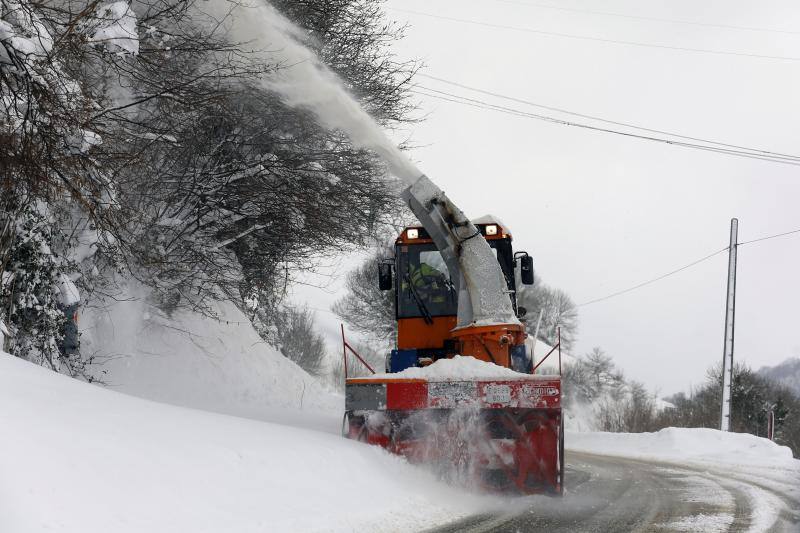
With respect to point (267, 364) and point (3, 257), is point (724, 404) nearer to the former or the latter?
point (267, 364)

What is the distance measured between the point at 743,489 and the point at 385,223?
9136 mm

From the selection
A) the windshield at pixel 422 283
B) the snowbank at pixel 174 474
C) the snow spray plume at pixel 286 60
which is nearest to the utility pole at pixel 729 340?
the snow spray plume at pixel 286 60

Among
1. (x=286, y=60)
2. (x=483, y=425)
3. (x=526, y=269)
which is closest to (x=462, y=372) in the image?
(x=483, y=425)

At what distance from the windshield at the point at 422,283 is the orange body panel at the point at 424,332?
0.25 ft

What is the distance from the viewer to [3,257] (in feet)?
31.1

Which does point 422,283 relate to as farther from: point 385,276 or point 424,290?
point 385,276

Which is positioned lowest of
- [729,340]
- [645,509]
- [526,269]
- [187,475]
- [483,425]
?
[645,509]

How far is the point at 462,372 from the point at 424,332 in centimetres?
184

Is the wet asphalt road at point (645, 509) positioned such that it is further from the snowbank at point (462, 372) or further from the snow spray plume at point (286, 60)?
the snow spray plume at point (286, 60)

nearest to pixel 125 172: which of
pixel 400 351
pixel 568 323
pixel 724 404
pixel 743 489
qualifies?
pixel 400 351

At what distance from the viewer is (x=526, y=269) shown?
930 centimetres

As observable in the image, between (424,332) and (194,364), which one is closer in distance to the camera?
(424,332)

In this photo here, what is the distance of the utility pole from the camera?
73.4ft

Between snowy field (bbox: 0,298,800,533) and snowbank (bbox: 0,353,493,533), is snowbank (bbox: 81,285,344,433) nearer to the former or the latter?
snowy field (bbox: 0,298,800,533)
